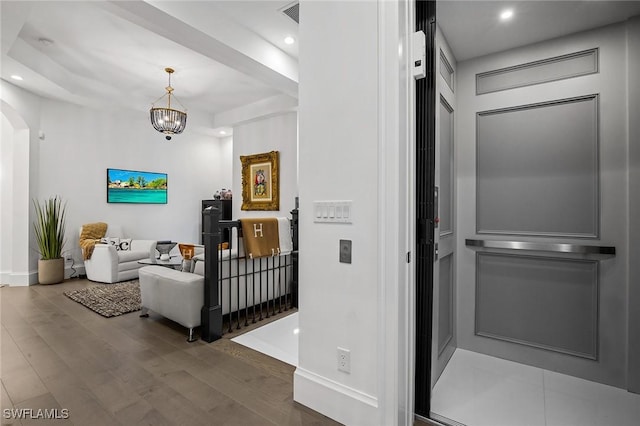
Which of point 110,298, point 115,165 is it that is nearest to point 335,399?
point 110,298

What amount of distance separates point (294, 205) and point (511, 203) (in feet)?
12.6

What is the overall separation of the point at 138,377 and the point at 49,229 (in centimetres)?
409

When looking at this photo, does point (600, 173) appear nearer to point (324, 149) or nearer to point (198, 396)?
point (324, 149)

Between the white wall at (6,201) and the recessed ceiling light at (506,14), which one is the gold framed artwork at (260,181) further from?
the recessed ceiling light at (506,14)

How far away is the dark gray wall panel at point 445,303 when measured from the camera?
2209 mm

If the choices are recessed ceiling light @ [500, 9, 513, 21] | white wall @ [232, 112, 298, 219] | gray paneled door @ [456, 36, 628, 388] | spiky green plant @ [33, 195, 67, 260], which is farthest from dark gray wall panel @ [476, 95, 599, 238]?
spiky green plant @ [33, 195, 67, 260]

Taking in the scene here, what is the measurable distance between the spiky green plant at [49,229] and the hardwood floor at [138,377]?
1.95 m

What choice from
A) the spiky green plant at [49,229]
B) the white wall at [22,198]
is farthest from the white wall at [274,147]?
the white wall at [22,198]

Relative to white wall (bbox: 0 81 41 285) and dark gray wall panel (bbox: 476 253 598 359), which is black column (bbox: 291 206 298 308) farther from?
white wall (bbox: 0 81 41 285)

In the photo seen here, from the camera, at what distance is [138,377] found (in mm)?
2137

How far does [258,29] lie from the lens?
3.48 m

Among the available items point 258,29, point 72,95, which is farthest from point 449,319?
point 72,95

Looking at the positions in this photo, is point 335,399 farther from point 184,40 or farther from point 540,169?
point 184,40

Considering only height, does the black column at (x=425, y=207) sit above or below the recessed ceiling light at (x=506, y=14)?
below
